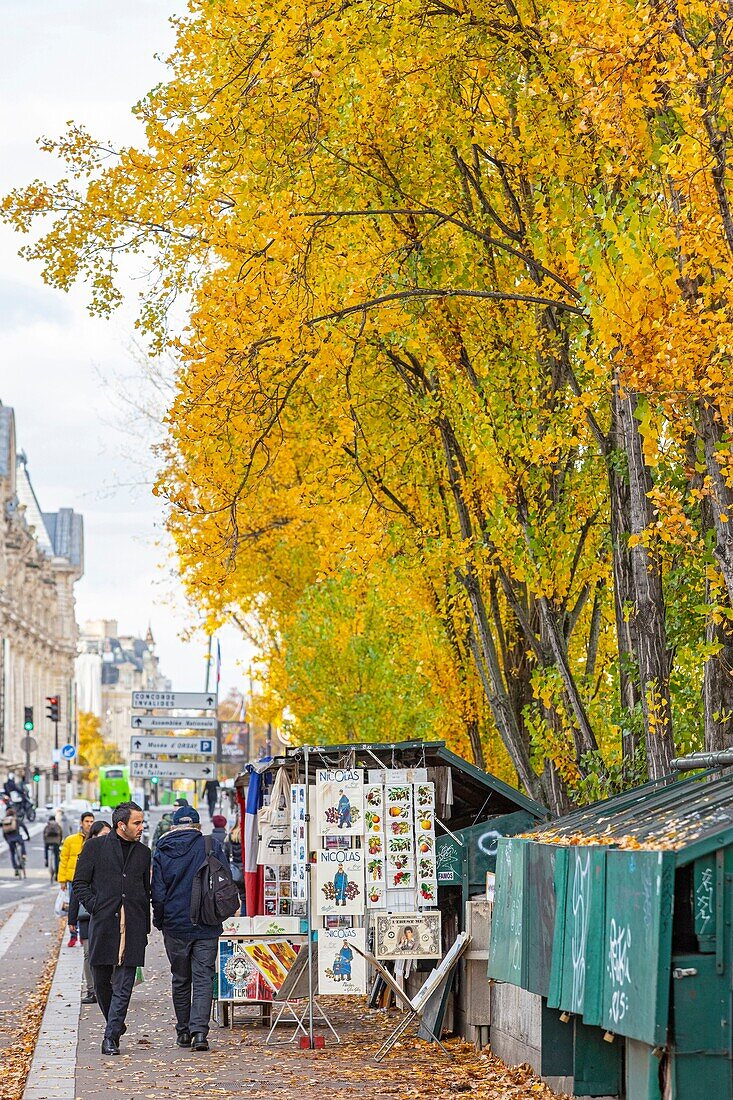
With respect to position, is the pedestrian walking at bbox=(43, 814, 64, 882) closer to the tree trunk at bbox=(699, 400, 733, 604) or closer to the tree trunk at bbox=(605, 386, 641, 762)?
the tree trunk at bbox=(605, 386, 641, 762)

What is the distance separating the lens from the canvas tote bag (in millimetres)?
15570

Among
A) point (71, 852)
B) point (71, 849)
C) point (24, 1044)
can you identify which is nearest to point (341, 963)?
point (24, 1044)

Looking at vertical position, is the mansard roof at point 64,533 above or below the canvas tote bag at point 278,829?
above

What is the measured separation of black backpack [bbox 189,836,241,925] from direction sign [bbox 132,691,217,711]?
64.7 feet

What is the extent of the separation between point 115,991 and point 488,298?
665 cm

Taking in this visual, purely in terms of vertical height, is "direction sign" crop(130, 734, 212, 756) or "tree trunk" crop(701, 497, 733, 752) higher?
"tree trunk" crop(701, 497, 733, 752)

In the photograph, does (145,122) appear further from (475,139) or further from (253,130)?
(475,139)

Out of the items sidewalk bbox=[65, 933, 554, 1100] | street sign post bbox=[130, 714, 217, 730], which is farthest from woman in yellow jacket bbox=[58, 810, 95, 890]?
street sign post bbox=[130, 714, 217, 730]

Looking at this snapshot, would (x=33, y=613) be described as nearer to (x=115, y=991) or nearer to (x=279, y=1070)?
(x=115, y=991)

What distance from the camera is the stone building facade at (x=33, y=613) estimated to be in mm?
117438

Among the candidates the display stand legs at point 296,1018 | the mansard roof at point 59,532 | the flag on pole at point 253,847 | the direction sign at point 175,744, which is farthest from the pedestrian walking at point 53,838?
the mansard roof at point 59,532

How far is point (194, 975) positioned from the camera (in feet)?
42.8

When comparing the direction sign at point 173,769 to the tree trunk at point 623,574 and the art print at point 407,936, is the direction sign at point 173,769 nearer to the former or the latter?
the tree trunk at point 623,574

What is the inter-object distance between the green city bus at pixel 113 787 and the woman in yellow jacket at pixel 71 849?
60422 mm
